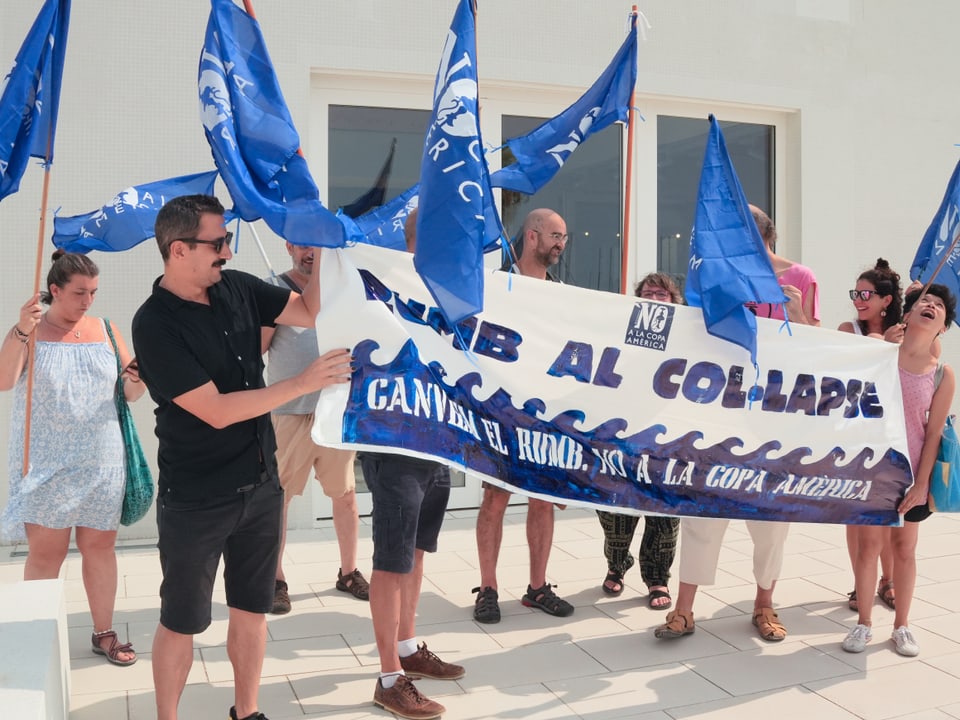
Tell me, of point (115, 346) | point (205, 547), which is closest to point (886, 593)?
point (205, 547)

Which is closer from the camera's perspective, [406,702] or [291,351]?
[406,702]

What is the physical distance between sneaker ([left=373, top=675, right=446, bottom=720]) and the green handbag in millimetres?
1272

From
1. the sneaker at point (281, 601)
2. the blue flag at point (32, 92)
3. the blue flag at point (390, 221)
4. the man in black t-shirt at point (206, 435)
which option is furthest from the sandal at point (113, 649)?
the blue flag at point (390, 221)

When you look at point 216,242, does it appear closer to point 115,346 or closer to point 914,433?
point 115,346

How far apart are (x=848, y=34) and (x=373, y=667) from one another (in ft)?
20.2

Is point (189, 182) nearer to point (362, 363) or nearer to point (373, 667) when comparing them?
point (362, 363)

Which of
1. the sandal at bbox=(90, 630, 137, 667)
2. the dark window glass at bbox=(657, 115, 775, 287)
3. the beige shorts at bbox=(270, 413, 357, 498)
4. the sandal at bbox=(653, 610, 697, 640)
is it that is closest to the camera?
the sandal at bbox=(90, 630, 137, 667)

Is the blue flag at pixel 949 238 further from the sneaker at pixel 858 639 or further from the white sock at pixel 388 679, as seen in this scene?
the white sock at pixel 388 679

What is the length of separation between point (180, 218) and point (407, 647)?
1.94 metres

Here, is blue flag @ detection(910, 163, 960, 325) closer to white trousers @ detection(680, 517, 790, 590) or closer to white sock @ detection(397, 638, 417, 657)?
white trousers @ detection(680, 517, 790, 590)

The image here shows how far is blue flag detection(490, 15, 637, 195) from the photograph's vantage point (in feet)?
14.7

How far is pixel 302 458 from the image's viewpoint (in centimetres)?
477

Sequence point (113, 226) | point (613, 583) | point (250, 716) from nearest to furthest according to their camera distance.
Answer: point (250, 716) < point (113, 226) < point (613, 583)

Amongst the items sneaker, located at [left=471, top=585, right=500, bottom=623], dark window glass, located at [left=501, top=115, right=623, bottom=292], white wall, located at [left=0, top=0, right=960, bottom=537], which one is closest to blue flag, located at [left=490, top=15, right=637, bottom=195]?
sneaker, located at [left=471, top=585, right=500, bottom=623]
